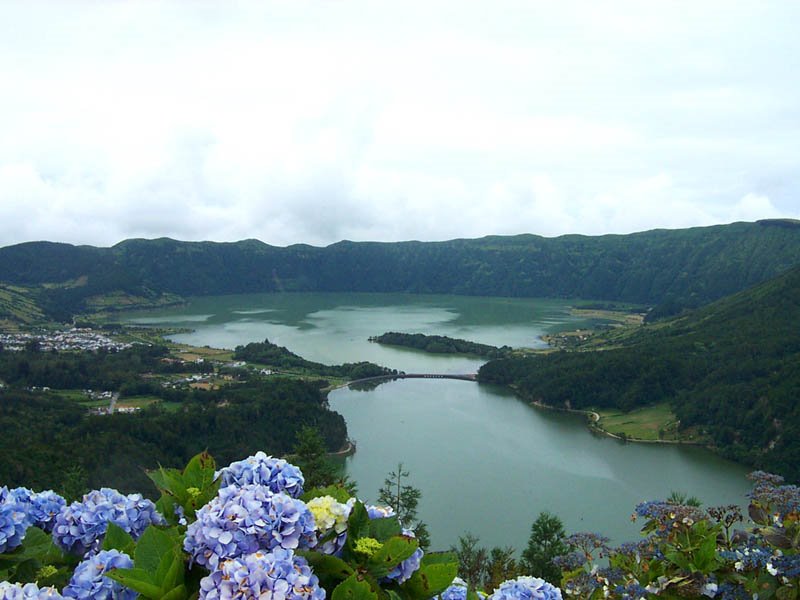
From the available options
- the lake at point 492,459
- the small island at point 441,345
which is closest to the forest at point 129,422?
the lake at point 492,459

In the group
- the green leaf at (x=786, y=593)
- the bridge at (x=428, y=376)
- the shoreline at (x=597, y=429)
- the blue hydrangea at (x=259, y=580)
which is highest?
the blue hydrangea at (x=259, y=580)

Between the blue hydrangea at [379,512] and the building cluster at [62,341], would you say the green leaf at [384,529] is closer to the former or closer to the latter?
the blue hydrangea at [379,512]

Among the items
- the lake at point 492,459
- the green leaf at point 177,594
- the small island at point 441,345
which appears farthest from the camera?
the small island at point 441,345

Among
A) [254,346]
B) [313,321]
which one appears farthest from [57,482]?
[313,321]

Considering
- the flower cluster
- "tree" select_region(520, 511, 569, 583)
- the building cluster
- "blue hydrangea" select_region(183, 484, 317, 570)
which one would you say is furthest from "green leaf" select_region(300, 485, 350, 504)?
the building cluster

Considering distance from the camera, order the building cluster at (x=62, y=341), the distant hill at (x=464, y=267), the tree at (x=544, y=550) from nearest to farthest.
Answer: the tree at (x=544, y=550)
the building cluster at (x=62, y=341)
the distant hill at (x=464, y=267)

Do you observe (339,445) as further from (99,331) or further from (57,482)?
(99,331)

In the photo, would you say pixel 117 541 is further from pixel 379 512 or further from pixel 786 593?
pixel 786 593

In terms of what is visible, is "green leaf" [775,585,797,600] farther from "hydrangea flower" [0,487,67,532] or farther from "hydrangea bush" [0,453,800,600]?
"hydrangea flower" [0,487,67,532]
